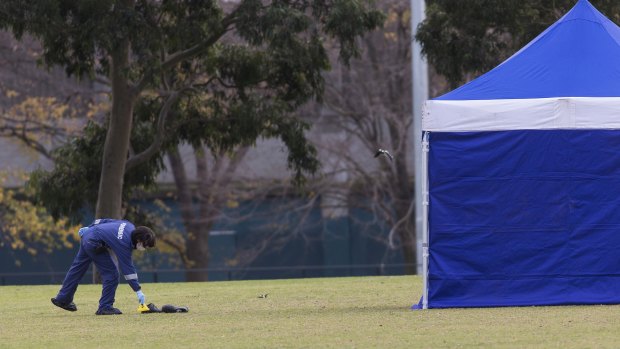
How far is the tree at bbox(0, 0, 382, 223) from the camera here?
78.4 feet

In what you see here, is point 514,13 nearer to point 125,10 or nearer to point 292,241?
point 125,10

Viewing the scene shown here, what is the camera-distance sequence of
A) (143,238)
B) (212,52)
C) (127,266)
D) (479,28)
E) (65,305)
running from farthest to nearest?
(212,52) < (479,28) < (65,305) < (127,266) < (143,238)

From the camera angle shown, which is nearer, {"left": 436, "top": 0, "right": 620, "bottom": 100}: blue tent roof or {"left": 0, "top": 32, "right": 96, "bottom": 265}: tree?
{"left": 436, "top": 0, "right": 620, "bottom": 100}: blue tent roof

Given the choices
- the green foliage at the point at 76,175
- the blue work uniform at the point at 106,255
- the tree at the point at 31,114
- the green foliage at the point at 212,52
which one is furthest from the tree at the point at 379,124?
the blue work uniform at the point at 106,255

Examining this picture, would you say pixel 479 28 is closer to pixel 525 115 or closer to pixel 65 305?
pixel 525 115

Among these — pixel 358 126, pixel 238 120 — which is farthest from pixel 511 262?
pixel 358 126

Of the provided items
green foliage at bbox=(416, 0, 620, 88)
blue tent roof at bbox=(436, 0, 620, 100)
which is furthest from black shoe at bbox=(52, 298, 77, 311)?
green foliage at bbox=(416, 0, 620, 88)

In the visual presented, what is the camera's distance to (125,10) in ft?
78.1

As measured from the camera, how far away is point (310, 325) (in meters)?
13.9

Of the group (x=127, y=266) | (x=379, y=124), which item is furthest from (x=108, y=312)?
(x=379, y=124)

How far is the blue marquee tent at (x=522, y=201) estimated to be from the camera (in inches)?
602

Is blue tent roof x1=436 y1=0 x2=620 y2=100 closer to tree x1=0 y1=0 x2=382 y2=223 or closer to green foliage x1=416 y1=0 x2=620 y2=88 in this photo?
tree x1=0 y1=0 x2=382 y2=223

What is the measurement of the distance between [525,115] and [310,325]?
3454 millimetres

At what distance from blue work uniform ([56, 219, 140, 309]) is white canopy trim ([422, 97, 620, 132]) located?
350 cm
